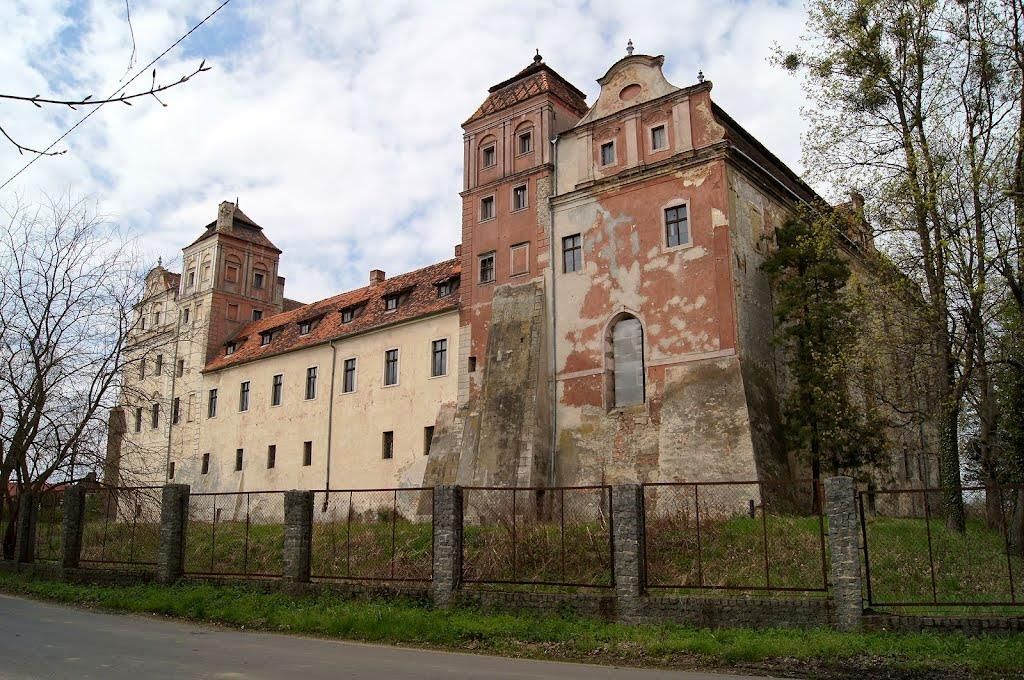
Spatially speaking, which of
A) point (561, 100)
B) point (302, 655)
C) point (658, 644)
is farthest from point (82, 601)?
point (561, 100)

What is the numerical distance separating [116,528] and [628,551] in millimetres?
15653

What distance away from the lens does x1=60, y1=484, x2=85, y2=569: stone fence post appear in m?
21.6

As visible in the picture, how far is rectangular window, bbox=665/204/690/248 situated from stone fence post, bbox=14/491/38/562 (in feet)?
65.0

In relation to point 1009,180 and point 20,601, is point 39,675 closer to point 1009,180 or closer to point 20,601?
point 20,601

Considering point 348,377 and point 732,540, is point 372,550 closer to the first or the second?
point 732,540

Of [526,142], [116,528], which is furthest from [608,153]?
[116,528]

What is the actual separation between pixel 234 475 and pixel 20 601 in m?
18.9

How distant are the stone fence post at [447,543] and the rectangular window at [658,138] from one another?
14.1 meters

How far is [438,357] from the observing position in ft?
99.8

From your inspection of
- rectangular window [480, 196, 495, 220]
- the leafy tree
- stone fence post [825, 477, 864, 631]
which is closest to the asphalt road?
stone fence post [825, 477, 864, 631]

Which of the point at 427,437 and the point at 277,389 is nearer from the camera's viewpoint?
the point at 427,437

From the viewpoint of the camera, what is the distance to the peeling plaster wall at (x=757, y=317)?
72.1ft

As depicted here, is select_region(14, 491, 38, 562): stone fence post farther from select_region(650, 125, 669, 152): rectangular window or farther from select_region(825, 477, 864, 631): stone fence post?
select_region(825, 477, 864, 631): stone fence post

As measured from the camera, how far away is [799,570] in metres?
15.6
